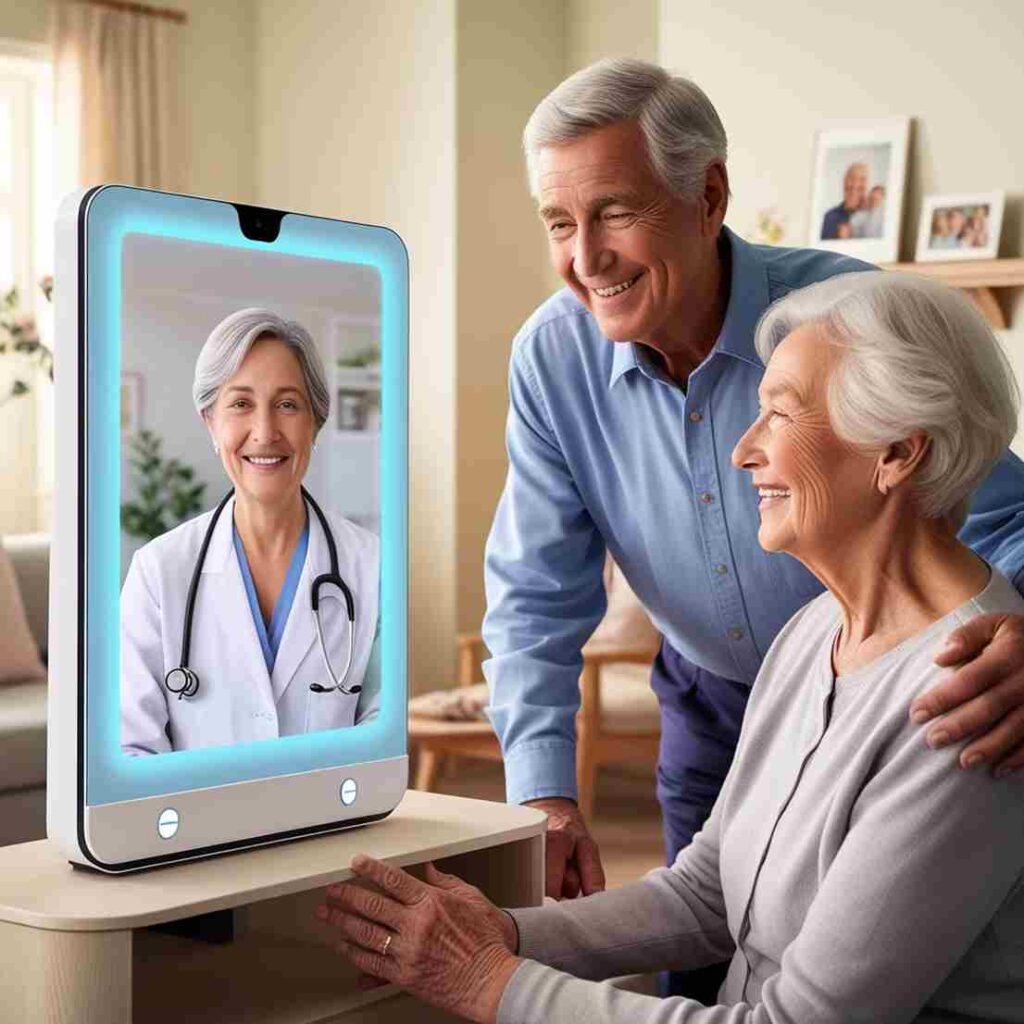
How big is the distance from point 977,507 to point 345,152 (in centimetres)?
496

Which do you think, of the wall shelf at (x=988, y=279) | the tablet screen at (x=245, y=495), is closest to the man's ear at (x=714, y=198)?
the tablet screen at (x=245, y=495)

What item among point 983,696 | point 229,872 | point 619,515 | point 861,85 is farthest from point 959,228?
point 229,872

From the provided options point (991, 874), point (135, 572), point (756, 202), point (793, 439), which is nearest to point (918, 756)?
point (991, 874)

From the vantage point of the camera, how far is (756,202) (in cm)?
505

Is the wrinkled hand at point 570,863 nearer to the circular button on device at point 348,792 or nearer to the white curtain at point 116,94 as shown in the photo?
the circular button on device at point 348,792

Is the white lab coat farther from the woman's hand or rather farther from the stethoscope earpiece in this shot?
the woman's hand

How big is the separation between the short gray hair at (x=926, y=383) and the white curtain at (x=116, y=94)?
509cm

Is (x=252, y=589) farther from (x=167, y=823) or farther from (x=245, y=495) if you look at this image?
(x=167, y=823)

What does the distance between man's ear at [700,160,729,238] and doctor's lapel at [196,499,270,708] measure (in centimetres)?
89

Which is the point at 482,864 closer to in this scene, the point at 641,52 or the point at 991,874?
the point at 991,874

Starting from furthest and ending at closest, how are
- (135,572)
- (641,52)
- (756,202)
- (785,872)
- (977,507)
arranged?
(641,52) < (756,202) < (977,507) < (785,872) < (135,572)

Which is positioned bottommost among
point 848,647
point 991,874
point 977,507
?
point 991,874

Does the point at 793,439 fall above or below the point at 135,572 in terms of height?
above

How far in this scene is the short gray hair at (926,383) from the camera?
151cm
